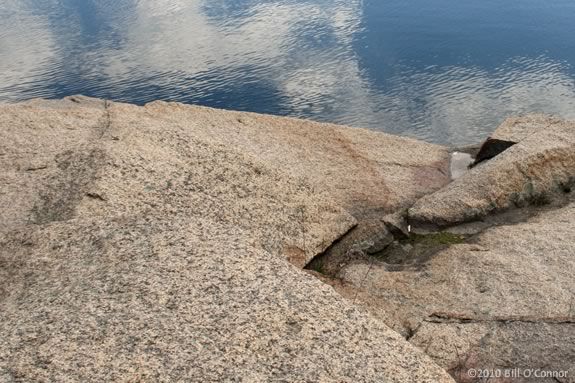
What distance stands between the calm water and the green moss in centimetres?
2979

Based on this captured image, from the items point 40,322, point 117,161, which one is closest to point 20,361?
point 40,322

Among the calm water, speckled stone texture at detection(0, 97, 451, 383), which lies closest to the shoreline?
speckled stone texture at detection(0, 97, 451, 383)

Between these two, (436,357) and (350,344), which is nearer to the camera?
(350,344)

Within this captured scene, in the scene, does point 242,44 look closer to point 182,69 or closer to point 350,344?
point 182,69

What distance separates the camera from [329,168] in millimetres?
18312

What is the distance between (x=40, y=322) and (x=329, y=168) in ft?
36.0

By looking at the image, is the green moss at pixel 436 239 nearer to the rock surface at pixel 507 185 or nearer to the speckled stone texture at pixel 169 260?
the rock surface at pixel 507 185

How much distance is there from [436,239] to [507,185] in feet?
9.68

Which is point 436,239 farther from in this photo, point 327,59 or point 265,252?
point 327,59

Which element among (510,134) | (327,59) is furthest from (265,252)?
(327,59)

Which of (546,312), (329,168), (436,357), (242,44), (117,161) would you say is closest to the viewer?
(436,357)

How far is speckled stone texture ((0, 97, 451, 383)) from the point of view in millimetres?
8250

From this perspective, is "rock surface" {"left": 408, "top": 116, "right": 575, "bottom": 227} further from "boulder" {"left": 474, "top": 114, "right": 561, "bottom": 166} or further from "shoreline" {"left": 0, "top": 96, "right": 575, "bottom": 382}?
"boulder" {"left": 474, "top": 114, "right": 561, "bottom": 166}

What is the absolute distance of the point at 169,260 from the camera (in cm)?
998
